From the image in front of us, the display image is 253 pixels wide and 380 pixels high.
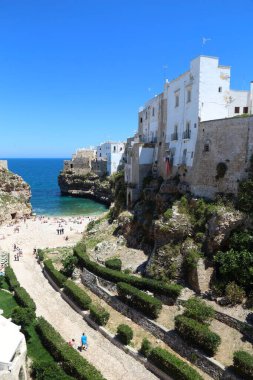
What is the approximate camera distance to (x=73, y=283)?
110ft

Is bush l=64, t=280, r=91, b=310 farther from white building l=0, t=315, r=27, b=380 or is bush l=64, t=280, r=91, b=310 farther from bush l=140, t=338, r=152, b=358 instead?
white building l=0, t=315, r=27, b=380

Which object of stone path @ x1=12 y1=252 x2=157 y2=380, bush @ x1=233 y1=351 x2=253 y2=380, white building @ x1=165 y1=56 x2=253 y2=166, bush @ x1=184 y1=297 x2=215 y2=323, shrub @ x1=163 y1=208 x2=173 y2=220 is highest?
white building @ x1=165 y1=56 x2=253 y2=166

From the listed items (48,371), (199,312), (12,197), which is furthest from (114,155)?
(48,371)

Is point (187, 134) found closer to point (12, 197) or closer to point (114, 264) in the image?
point (114, 264)

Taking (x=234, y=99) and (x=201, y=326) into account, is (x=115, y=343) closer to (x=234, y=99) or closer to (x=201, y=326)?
(x=201, y=326)

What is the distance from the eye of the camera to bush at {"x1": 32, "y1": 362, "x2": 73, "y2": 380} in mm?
20250

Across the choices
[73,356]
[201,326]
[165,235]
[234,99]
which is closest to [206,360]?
[201,326]

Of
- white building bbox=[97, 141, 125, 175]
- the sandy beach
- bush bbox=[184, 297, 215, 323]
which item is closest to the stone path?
bush bbox=[184, 297, 215, 323]

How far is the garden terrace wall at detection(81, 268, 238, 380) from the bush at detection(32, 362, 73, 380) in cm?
745

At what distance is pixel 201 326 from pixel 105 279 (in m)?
12.0

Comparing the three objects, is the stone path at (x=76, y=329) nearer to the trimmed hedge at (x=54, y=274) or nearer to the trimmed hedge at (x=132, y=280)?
the trimmed hedge at (x=54, y=274)

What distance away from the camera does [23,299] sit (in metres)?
30.2

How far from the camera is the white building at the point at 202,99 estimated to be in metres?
34.7

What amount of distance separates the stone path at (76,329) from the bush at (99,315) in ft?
2.66
